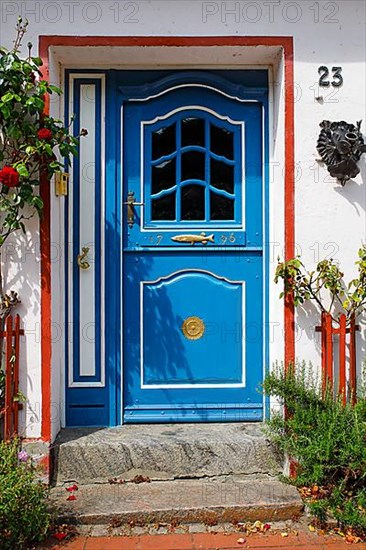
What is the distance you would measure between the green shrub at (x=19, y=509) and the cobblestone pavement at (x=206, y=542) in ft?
0.43

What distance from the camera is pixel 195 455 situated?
391 centimetres

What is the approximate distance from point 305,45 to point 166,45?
883mm

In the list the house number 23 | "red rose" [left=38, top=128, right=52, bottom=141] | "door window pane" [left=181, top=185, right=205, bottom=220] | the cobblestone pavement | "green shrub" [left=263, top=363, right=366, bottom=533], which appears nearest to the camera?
the cobblestone pavement

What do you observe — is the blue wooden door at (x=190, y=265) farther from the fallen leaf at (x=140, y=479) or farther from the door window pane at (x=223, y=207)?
the fallen leaf at (x=140, y=479)

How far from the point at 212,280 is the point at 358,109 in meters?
1.46

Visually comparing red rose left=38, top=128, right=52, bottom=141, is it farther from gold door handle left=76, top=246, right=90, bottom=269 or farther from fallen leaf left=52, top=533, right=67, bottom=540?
fallen leaf left=52, top=533, right=67, bottom=540

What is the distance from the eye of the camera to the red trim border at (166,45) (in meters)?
3.91

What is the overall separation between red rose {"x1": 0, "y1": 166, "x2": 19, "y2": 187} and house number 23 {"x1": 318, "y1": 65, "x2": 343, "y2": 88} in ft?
6.52

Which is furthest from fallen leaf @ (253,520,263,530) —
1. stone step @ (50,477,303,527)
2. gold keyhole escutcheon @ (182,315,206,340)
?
gold keyhole escutcheon @ (182,315,206,340)

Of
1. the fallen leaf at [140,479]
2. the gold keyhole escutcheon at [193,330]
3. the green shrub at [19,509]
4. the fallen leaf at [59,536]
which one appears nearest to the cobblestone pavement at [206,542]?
the fallen leaf at [59,536]

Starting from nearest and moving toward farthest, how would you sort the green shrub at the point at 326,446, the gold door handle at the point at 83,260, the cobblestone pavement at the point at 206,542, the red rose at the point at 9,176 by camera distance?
1. the cobblestone pavement at the point at 206,542
2. the green shrub at the point at 326,446
3. the red rose at the point at 9,176
4. the gold door handle at the point at 83,260

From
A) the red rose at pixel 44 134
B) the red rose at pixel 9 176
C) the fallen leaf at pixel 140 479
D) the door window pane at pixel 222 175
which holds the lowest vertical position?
the fallen leaf at pixel 140 479

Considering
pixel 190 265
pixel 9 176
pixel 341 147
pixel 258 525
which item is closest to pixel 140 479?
pixel 258 525

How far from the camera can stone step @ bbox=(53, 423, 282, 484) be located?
3.88 meters
